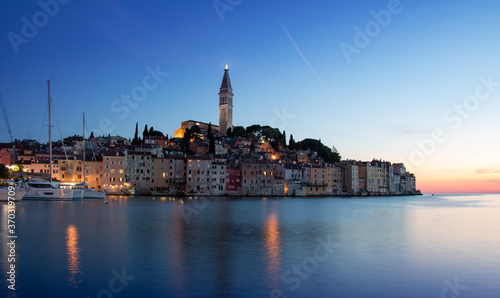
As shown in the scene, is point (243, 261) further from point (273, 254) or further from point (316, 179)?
point (316, 179)

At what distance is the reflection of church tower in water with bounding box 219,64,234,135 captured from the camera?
352ft

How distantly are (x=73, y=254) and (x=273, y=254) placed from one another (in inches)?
287

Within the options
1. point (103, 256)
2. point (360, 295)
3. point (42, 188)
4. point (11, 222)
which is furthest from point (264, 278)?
point (42, 188)

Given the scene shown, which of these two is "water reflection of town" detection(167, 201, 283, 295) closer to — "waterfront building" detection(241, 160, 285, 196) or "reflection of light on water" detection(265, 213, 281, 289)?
"reflection of light on water" detection(265, 213, 281, 289)

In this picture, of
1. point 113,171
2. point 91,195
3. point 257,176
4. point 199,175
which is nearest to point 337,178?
point 257,176

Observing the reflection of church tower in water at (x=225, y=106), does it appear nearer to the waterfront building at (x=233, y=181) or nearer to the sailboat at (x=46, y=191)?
the waterfront building at (x=233, y=181)

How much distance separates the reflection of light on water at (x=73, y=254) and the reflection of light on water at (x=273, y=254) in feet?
17.6

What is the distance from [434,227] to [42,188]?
3591 cm

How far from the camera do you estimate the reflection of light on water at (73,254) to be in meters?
10.7

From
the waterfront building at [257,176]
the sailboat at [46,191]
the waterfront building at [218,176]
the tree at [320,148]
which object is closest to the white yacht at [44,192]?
the sailboat at [46,191]

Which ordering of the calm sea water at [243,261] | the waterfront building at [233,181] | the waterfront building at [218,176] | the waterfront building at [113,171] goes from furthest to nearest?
the waterfront building at [233,181], the waterfront building at [218,176], the waterfront building at [113,171], the calm sea water at [243,261]

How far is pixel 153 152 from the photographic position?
203ft

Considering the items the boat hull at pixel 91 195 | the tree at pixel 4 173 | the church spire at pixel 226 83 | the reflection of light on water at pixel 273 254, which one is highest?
the church spire at pixel 226 83

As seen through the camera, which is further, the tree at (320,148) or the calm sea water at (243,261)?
the tree at (320,148)
